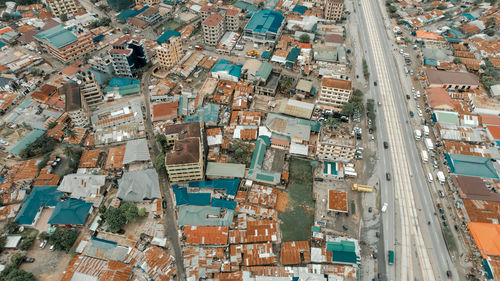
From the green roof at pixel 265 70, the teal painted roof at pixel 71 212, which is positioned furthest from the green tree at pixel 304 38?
the teal painted roof at pixel 71 212

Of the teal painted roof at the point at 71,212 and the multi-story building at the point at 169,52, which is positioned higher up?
the multi-story building at the point at 169,52

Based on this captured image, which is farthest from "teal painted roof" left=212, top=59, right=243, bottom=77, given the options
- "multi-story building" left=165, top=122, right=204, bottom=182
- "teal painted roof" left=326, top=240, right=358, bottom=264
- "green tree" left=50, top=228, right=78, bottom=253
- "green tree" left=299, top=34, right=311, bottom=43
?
"green tree" left=50, top=228, right=78, bottom=253

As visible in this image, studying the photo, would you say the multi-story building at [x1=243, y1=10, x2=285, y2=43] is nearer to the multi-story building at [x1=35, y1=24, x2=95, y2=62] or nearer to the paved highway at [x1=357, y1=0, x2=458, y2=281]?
the paved highway at [x1=357, y1=0, x2=458, y2=281]

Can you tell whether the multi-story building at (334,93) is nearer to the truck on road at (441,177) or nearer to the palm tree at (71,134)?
the truck on road at (441,177)

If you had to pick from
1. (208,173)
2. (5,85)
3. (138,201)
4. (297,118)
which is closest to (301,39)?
(297,118)

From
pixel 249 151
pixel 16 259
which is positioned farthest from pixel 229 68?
pixel 16 259

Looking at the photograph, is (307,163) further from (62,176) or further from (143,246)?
(62,176)
